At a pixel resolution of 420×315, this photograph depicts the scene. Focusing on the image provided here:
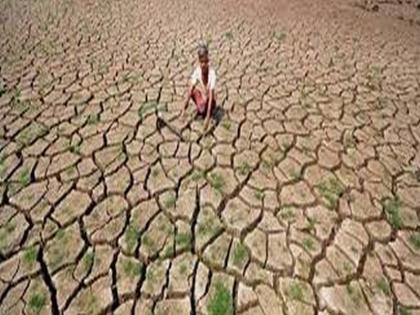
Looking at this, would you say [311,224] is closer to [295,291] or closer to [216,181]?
[295,291]

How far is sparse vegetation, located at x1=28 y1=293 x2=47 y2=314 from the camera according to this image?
2.39m

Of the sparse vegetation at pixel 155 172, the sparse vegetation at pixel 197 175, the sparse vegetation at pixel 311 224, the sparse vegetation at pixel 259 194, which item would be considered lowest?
the sparse vegetation at pixel 311 224

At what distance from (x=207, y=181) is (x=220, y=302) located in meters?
1.13

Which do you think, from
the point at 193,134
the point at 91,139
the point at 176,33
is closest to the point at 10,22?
the point at 176,33

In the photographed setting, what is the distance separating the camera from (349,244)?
2.83 metres

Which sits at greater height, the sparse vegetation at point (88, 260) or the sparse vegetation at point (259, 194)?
the sparse vegetation at point (259, 194)

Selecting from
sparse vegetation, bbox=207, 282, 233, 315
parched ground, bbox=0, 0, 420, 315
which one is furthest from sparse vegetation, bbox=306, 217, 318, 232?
sparse vegetation, bbox=207, 282, 233, 315

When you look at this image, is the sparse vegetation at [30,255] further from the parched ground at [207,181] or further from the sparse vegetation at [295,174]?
the sparse vegetation at [295,174]

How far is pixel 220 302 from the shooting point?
242 centimetres

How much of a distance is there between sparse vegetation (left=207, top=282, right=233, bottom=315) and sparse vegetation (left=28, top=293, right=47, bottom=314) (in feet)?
3.42

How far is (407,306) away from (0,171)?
3360mm

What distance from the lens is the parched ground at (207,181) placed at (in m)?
2.52

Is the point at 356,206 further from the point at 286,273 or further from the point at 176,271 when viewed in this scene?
the point at 176,271

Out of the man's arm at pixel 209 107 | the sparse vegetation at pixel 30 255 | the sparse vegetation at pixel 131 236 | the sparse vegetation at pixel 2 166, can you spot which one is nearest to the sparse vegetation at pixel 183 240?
the sparse vegetation at pixel 131 236
